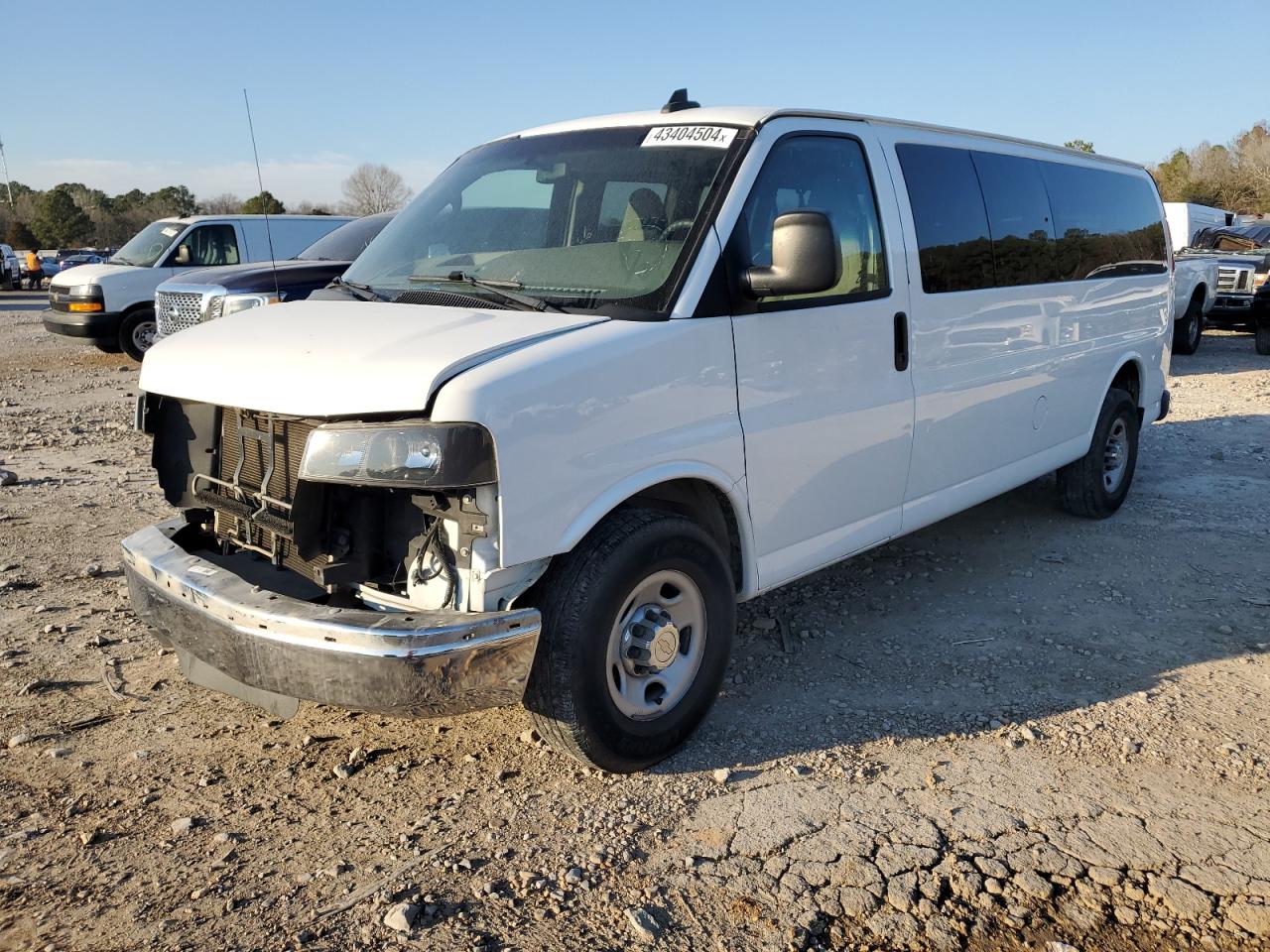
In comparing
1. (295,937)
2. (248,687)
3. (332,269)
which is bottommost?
(295,937)

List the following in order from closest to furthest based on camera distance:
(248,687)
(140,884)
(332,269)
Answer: (140,884), (248,687), (332,269)

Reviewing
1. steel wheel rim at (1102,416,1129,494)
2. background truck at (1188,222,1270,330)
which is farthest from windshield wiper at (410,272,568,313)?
background truck at (1188,222,1270,330)

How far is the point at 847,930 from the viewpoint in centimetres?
275

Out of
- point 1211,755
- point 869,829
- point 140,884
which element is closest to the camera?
point 140,884

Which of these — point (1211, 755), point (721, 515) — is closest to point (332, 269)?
point (721, 515)

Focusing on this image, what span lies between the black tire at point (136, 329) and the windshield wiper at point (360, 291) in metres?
11.5

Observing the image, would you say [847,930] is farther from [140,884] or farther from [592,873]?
[140,884]

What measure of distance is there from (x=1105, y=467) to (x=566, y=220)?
14.3 feet

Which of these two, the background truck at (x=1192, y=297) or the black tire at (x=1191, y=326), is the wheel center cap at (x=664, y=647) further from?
the black tire at (x=1191, y=326)

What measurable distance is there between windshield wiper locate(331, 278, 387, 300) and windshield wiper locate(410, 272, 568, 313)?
0.52 feet

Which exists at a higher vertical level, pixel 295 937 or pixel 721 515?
pixel 721 515

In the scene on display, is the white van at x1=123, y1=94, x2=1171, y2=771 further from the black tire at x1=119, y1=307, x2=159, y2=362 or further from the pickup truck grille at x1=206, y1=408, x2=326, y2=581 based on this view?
the black tire at x1=119, y1=307, x2=159, y2=362

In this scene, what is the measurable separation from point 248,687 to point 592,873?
1.33m

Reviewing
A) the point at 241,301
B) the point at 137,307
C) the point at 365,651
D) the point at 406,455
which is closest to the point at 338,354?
the point at 406,455
